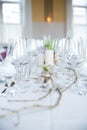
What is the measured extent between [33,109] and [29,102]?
0.09 m

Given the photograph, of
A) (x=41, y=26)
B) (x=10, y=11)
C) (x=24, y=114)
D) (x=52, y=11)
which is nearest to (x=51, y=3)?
(x=52, y=11)

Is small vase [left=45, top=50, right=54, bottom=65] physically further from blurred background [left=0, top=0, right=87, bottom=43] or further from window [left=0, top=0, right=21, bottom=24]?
window [left=0, top=0, right=21, bottom=24]

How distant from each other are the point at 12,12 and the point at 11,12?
25 mm

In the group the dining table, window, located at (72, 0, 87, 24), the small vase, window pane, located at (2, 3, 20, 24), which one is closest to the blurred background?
window pane, located at (2, 3, 20, 24)

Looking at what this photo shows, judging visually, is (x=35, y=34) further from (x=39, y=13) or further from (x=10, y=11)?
(x=10, y=11)

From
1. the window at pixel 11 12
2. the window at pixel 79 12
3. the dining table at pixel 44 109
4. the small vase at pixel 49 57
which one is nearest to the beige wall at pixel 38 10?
the window at pixel 11 12

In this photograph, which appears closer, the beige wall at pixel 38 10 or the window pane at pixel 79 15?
the beige wall at pixel 38 10

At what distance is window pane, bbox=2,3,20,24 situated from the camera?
5277mm

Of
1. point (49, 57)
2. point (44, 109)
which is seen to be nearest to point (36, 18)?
point (49, 57)

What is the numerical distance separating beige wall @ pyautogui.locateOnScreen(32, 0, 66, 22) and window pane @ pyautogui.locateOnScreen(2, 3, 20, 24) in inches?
16.1

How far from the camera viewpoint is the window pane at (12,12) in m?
5.28

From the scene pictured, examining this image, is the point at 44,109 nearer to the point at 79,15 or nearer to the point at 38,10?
the point at 38,10

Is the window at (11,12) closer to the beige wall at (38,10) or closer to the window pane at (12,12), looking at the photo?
the window pane at (12,12)

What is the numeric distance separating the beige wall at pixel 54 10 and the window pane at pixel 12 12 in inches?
16.1
